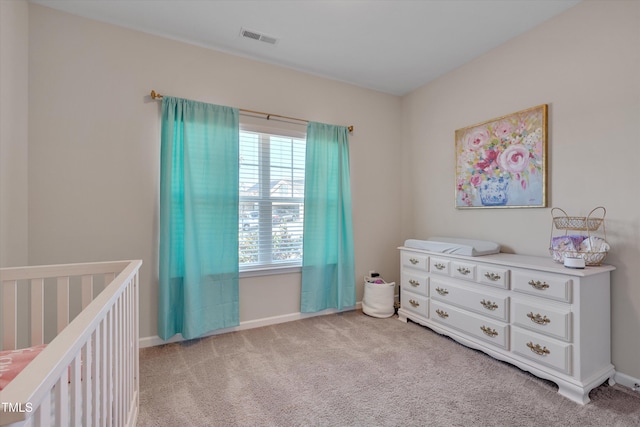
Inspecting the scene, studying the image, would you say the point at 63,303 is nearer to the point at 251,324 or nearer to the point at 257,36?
the point at 251,324

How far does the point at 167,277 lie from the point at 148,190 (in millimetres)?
737

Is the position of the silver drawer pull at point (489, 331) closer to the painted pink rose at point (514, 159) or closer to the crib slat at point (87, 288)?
the painted pink rose at point (514, 159)

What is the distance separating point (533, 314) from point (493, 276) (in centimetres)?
33

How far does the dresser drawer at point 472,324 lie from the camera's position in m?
2.12

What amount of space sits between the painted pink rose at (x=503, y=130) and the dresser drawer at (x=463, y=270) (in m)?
1.19

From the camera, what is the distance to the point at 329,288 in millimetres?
3186

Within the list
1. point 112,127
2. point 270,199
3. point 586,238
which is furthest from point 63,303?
point 586,238

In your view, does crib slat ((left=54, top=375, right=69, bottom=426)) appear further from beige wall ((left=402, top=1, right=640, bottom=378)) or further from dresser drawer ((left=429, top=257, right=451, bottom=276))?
beige wall ((left=402, top=1, right=640, bottom=378))

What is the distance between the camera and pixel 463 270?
240 centimetres

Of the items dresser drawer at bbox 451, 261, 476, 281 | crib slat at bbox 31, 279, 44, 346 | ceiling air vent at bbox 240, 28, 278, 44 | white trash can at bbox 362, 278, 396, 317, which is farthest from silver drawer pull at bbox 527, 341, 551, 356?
ceiling air vent at bbox 240, 28, 278, 44

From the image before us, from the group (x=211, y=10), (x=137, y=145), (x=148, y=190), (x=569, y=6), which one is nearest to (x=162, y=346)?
(x=148, y=190)

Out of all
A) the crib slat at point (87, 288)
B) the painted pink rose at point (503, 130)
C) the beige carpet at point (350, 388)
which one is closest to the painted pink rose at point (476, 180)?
the painted pink rose at point (503, 130)

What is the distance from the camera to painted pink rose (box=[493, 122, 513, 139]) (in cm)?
253

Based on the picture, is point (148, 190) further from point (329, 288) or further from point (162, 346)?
point (329, 288)
